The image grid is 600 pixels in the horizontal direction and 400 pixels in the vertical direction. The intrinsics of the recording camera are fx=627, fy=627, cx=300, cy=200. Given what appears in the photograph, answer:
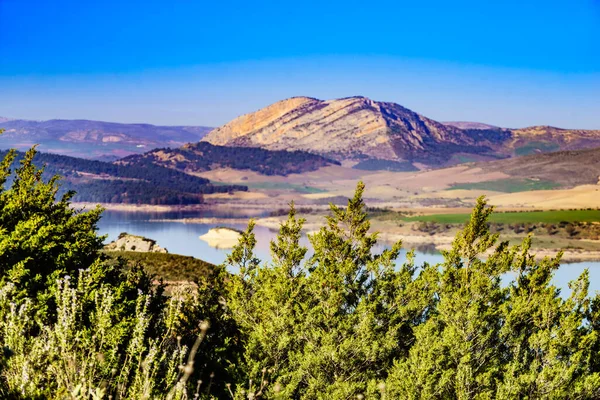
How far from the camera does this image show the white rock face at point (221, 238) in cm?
7938

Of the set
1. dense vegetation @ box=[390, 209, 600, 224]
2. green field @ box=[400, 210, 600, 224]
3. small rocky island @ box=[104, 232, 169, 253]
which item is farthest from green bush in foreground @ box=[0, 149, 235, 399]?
green field @ box=[400, 210, 600, 224]

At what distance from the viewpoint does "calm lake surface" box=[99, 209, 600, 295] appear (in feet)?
194

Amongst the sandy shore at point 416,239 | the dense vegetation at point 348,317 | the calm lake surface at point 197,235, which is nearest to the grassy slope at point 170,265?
the calm lake surface at point 197,235

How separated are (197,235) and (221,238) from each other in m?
10.6

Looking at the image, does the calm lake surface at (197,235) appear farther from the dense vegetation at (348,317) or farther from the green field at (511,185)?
the green field at (511,185)

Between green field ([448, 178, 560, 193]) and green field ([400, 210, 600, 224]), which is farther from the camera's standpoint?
green field ([448, 178, 560, 193])

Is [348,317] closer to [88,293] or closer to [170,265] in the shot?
[88,293]

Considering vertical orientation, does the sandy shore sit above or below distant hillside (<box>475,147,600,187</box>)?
below

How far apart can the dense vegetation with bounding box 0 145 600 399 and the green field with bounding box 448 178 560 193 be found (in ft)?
540

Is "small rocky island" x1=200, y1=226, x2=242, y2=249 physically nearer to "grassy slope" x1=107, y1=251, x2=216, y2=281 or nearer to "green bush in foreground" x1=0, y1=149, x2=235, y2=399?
"grassy slope" x1=107, y1=251, x2=216, y2=281

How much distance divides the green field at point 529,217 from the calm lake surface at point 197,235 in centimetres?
2594

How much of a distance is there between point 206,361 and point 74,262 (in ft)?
15.1

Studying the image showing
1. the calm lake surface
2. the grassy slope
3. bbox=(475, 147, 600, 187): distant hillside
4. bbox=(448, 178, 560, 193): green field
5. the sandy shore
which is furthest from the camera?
bbox=(475, 147, 600, 187): distant hillside

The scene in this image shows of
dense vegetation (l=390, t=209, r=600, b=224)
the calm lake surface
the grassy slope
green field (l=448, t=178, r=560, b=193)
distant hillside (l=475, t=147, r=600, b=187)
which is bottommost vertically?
the calm lake surface
